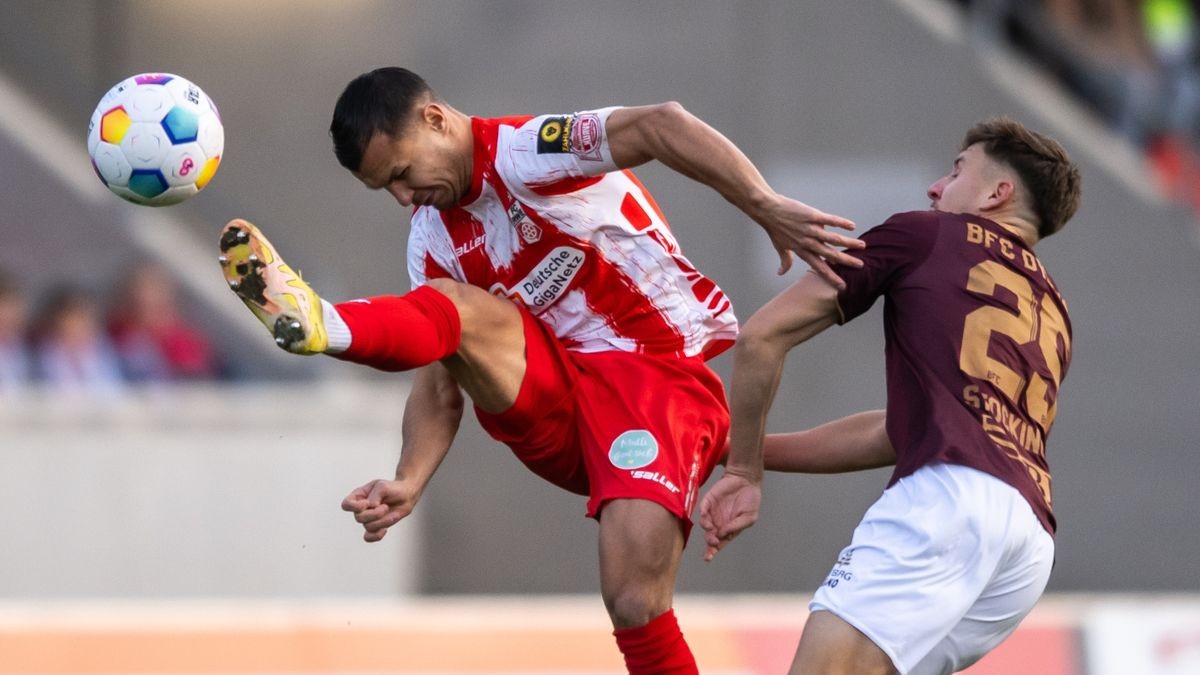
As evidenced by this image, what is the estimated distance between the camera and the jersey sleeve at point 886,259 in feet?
13.7

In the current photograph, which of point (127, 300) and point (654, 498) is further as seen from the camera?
point (127, 300)

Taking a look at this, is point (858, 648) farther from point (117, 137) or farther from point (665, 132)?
point (117, 137)

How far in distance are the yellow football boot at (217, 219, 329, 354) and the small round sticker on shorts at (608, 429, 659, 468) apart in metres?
1.12

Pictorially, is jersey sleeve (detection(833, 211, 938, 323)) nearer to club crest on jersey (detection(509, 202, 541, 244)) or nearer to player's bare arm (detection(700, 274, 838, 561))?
player's bare arm (detection(700, 274, 838, 561))

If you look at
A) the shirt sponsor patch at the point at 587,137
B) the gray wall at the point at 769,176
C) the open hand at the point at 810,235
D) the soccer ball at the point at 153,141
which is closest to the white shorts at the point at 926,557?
the open hand at the point at 810,235

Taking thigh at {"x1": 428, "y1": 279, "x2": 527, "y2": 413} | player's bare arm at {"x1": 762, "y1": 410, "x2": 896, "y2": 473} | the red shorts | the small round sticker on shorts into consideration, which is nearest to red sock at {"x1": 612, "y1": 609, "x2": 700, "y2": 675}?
the red shorts

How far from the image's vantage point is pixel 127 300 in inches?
391

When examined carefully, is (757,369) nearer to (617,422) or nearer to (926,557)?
(926,557)

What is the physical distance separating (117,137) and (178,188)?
0.21 metres

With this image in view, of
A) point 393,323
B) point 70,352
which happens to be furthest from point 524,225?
point 70,352

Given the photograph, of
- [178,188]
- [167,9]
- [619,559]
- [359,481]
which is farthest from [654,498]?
[167,9]

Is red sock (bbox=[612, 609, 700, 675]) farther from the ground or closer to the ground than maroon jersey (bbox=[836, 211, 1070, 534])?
A: closer to the ground

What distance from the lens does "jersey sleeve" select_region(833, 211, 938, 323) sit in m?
4.16

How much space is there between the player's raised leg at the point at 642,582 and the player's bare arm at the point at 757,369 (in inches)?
15.2
